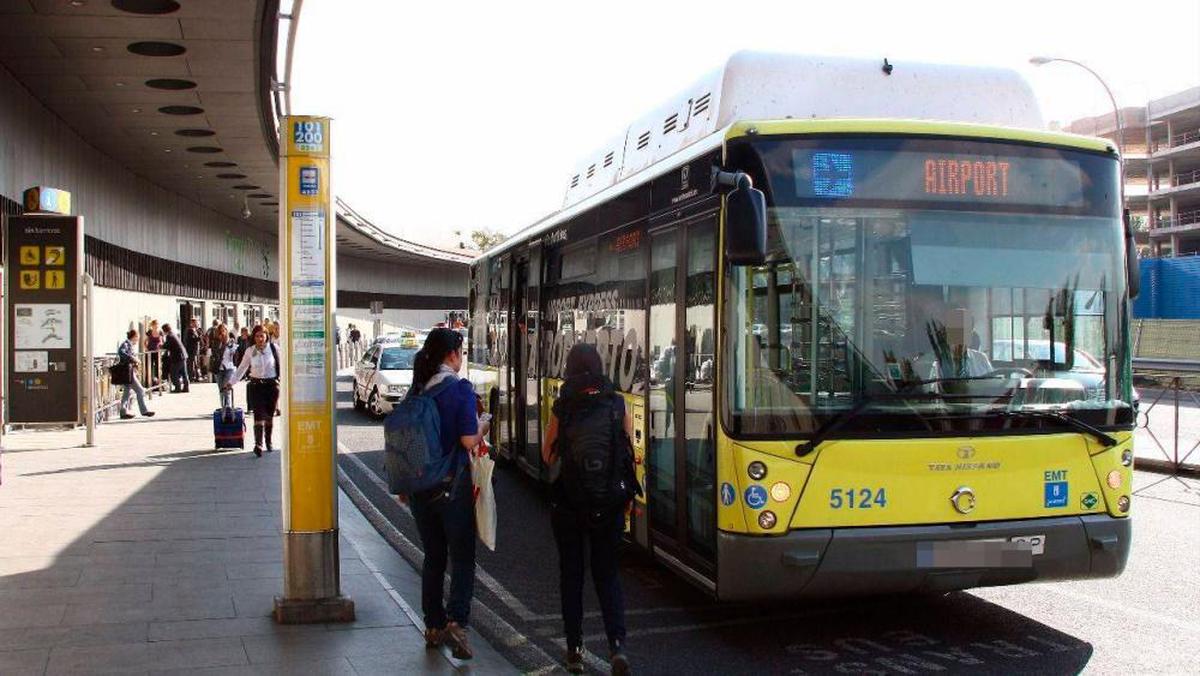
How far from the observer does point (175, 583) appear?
8211 millimetres

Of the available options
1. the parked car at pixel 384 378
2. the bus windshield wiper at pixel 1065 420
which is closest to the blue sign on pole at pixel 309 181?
the bus windshield wiper at pixel 1065 420

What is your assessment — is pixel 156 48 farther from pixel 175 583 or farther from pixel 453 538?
pixel 453 538

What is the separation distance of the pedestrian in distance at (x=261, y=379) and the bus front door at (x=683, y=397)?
966 cm

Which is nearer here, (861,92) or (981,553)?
(981,553)

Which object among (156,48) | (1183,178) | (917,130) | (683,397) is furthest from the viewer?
(1183,178)

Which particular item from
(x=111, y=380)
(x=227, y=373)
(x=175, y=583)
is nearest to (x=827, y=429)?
(x=175, y=583)

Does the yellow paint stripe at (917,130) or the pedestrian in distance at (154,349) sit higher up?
the yellow paint stripe at (917,130)

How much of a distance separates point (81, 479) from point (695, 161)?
965 centimetres

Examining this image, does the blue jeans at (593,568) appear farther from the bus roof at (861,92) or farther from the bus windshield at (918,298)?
the bus roof at (861,92)

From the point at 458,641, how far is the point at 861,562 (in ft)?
7.16

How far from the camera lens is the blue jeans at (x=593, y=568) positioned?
20.4 ft

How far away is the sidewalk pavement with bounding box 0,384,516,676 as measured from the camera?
6348 mm

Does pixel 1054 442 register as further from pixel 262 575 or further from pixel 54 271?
A: pixel 54 271

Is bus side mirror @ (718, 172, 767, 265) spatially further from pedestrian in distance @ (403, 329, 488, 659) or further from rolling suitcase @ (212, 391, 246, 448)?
rolling suitcase @ (212, 391, 246, 448)
